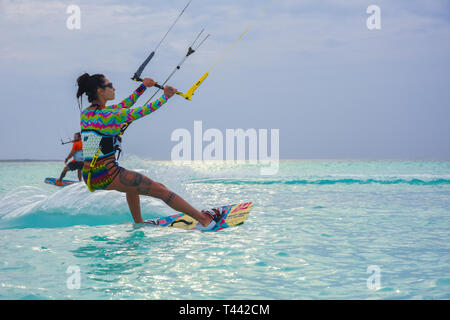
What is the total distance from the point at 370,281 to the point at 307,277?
47cm

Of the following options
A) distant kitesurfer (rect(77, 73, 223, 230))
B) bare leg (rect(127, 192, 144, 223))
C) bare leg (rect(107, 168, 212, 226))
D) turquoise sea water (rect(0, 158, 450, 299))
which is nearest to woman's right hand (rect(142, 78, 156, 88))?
distant kitesurfer (rect(77, 73, 223, 230))

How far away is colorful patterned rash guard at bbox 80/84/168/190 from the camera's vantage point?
473cm

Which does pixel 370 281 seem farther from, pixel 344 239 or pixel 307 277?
pixel 344 239

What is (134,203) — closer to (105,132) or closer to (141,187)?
(141,187)

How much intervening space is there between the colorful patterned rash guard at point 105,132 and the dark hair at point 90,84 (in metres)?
0.22

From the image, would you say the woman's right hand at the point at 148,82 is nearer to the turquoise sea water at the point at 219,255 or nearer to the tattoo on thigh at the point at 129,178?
the tattoo on thigh at the point at 129,178

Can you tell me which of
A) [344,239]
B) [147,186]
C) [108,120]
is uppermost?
[108,120]

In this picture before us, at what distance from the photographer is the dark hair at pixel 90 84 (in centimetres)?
490

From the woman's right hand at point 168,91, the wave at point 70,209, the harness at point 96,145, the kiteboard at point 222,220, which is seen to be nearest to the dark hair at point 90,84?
the harness at point 96,145

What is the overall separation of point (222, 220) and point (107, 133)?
193 cm

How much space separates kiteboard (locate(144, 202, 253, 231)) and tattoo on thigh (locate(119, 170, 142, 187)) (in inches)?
41.9
